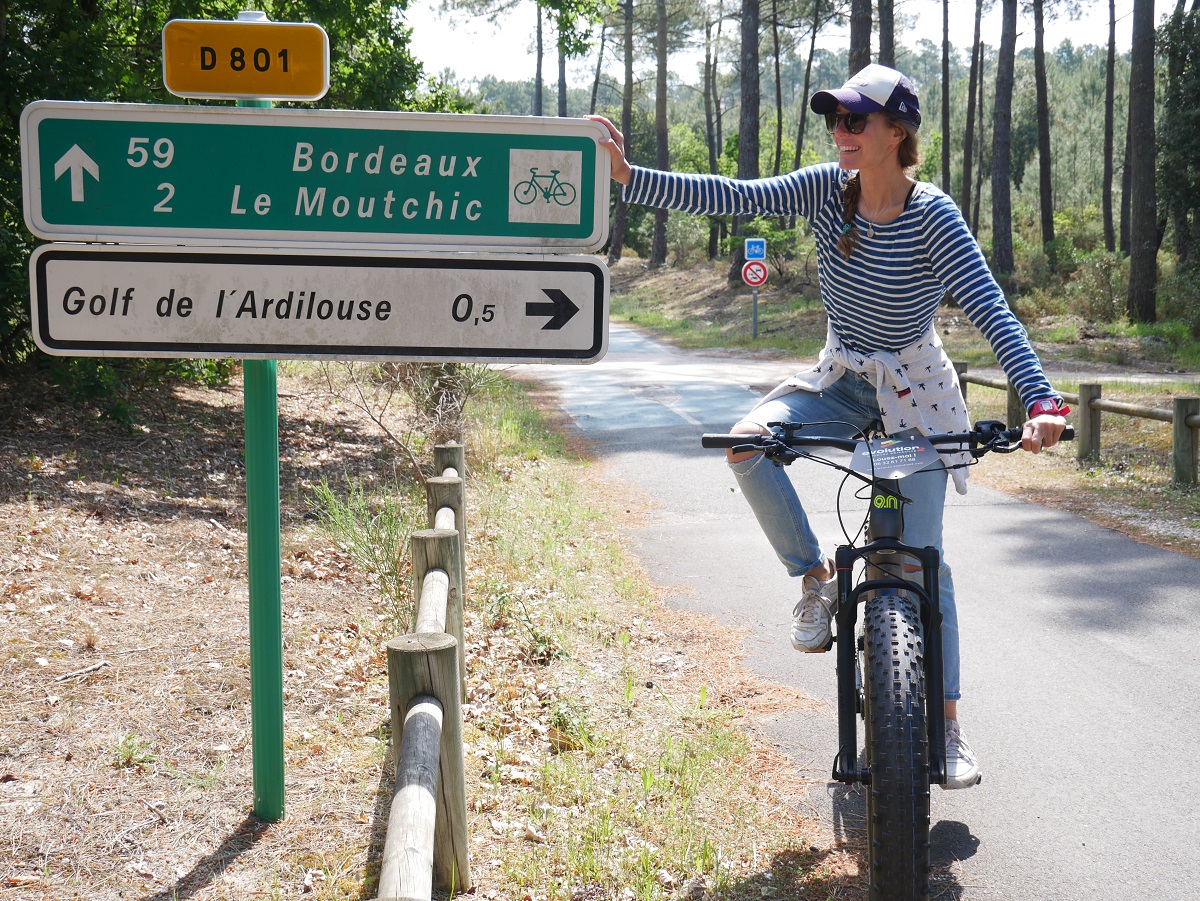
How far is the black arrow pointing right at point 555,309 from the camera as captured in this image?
2.79 m

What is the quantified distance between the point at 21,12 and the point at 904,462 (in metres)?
9.18

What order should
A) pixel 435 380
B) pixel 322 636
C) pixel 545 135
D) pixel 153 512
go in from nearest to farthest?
pixel 545 135
pixel 322 636
pixel 153 512
pixel 435 380

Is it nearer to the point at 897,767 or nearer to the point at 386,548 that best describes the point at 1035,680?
the point at 897,767

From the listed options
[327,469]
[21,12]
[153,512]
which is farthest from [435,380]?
[21,12]

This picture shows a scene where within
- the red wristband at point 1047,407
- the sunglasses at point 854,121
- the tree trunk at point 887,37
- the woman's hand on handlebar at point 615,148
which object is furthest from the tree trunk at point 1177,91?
the woman's hand on handlebar at point 615,148

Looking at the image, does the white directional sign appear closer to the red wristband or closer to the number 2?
the number 2

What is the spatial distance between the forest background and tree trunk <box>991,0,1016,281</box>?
6cm

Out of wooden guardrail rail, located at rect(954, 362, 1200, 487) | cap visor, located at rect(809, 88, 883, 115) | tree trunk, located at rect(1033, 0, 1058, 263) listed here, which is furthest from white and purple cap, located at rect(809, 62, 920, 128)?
tree trunk, located at rect(1033, 0, 1058, 263)

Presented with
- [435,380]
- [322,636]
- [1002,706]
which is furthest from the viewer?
[435,380]

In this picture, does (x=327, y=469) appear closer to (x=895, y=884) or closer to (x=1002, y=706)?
(x=1002, y=706)

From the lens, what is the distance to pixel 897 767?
2.65 m

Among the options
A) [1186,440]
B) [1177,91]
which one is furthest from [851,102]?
[1177,91]

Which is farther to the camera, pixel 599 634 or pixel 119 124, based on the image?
pixel 599 634

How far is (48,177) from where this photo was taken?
2703 mm
